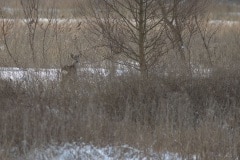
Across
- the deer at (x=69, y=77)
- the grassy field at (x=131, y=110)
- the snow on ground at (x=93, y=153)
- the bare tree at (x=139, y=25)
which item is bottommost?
the snow on ground at (x=93, y=153)

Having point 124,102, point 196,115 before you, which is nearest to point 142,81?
point 124,102

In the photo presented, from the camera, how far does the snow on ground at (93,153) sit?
16.5 feet

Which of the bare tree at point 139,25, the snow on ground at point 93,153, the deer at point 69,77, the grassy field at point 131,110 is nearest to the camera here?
the snow on ground at point 93,153

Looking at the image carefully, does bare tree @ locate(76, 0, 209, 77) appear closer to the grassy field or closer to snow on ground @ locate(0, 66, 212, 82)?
the grassy field

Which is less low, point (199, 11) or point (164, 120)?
point (199, 11)

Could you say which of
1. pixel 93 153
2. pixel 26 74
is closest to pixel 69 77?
pixel 26 74

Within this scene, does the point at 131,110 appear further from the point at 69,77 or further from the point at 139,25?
the point at 139,25

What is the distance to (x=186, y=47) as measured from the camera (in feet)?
33.0

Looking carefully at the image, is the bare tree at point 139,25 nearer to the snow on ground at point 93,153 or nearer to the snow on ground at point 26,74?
the snow on ground at point 26,74

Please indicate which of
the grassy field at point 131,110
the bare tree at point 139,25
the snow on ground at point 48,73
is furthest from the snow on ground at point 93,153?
the bare tree at point 139,25

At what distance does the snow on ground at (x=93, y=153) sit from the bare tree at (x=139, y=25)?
2932mm

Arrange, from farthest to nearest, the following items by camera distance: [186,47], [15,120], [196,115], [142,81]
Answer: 1. [186,47]
2. [142,81]
3. [196,115]
4. [15,120]

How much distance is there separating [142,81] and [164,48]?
1.73 m

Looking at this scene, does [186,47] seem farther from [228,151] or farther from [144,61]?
[228,151]
